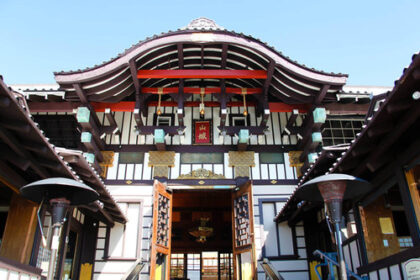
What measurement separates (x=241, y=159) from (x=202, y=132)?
128 centimetres

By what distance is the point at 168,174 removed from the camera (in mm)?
9648

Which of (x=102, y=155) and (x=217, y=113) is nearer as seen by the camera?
(x=102, y=155)

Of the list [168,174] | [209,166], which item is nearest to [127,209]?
[168,174]

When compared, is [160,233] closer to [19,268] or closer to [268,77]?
[19,268]

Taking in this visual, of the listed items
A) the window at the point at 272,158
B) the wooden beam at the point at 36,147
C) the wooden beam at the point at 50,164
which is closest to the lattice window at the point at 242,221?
the window at the point at 272,158

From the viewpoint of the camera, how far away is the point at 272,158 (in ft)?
32.7

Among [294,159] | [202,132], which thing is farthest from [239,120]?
[294,159]

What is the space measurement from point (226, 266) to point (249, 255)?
6026mm

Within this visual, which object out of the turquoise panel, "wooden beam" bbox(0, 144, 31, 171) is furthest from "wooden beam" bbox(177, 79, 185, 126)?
"wooden beam" bbox(0, 144, 31, 171)

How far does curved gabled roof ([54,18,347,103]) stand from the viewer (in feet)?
27.9

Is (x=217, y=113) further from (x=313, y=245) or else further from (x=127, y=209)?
(x=313, y=245)

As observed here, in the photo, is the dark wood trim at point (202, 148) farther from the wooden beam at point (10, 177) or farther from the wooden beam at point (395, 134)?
the wooden beam at point (395, 134)

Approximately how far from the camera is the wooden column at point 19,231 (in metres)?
5.66

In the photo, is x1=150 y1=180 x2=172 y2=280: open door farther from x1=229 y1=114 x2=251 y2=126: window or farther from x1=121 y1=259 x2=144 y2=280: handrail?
x1=229 y1=114 x2=251 y2=126: window
